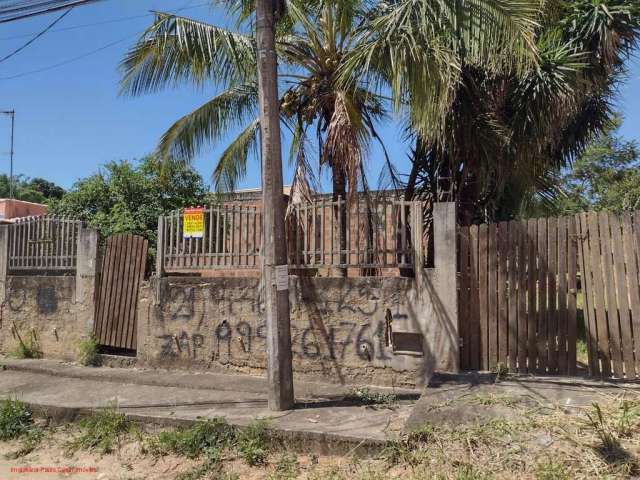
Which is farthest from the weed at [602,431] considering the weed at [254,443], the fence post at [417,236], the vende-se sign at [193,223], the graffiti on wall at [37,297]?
the graffiti on wall at [37,297]

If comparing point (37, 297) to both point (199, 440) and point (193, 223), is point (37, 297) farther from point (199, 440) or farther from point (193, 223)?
point (199, 440)

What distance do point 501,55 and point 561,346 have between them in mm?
3267

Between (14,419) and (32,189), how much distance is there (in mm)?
43752

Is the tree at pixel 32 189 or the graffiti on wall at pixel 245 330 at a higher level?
the tree at pixel 32 189

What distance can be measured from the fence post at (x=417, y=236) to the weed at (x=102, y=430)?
3710 millimetres

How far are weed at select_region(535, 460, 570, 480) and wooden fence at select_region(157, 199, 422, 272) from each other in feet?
9.15

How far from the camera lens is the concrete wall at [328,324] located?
227 inches

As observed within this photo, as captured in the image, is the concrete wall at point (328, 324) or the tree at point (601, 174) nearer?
the concrete wall at point (328, 324)

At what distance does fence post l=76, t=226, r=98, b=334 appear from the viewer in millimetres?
8016

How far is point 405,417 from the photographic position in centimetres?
483

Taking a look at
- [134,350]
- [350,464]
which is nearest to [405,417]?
[350,464]

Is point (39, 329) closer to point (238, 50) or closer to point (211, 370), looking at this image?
point (211, 370)

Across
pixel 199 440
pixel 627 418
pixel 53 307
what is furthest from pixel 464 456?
pixel 53 307

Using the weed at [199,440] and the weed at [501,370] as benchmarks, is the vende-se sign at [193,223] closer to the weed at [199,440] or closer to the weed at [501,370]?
the weed at [199,440]
